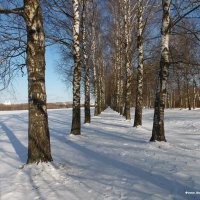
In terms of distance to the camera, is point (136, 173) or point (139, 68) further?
point (139, 68)

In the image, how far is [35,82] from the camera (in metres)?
6.65

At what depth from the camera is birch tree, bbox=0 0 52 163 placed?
21.7ft

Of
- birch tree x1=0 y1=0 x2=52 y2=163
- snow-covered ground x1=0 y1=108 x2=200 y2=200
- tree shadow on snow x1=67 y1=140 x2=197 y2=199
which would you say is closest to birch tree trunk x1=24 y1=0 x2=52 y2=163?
birch tree x1=0 y1=0 x2=52 y2=163

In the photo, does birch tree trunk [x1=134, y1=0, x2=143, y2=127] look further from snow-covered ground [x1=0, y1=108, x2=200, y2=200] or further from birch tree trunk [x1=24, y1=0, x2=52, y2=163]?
birch tree trunk [x1=24, y1=0, x2=52, y2=163]

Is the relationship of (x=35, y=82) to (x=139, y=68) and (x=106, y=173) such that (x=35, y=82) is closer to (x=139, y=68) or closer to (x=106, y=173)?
(x=106, y=173)

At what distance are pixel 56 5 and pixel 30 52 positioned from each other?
19.2ft

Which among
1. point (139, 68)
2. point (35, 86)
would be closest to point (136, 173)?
point (35, 86)

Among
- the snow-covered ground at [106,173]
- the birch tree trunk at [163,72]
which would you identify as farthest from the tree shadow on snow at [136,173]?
the birch tree trunk at [163,72]

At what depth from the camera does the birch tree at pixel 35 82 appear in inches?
260

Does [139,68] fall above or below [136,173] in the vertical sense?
above

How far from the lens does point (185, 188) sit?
15.4 feet

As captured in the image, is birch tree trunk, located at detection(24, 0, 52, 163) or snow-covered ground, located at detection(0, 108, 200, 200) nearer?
snow-covered ground, located at detection(0, 108, 200, 200)

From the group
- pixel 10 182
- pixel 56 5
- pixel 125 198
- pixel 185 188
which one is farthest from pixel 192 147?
pixel 56 5

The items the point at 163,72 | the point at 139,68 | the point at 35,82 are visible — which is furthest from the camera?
the point at 139,68
